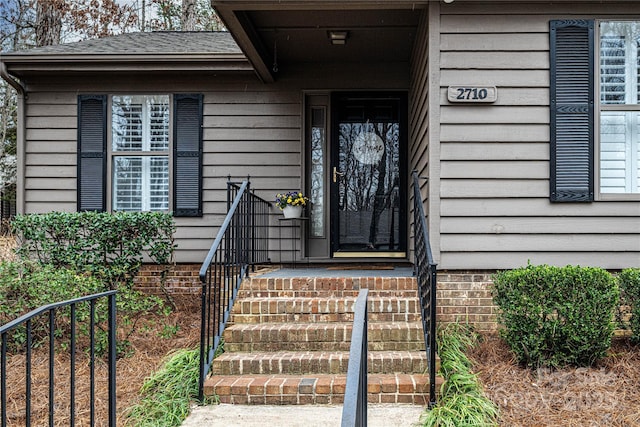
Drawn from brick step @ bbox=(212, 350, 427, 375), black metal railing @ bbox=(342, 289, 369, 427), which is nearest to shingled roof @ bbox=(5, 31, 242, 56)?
brick step @ bbox=(212, 350, 427, 375)

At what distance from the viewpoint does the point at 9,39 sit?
48.6 ft

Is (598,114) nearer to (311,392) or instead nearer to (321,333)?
(321,333)

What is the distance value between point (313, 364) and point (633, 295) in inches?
91.5

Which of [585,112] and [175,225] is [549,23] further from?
[175,225]

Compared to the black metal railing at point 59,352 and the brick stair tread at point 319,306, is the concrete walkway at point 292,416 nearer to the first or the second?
the black metal railing at point 59,352

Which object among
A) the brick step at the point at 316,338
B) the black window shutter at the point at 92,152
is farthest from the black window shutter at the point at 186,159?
the brick step at the point at 316,338

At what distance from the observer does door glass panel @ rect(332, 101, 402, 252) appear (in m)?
6.57

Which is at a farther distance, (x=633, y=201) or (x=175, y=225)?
(x=175, y=225)

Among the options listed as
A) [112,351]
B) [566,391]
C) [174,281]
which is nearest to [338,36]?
[174,281]

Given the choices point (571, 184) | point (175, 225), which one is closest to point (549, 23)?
point (571, 184)

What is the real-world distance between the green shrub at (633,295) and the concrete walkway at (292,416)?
69.6 inches

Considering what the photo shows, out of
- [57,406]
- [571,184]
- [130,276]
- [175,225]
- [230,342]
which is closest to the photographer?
[57,406]

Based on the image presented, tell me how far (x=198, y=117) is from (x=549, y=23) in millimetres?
3776

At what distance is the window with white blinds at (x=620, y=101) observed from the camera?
15.5 ft
